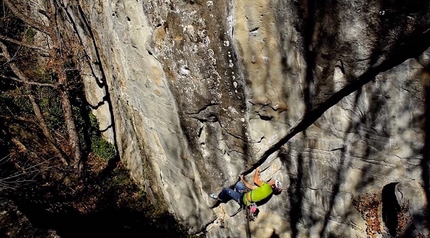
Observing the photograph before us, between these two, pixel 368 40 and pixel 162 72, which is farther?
pixel 162 72

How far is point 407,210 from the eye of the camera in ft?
23.0

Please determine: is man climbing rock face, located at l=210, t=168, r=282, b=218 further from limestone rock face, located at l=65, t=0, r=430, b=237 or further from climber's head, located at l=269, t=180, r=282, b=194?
limestone rock face, located at l=65, t=0, r=430, b=237

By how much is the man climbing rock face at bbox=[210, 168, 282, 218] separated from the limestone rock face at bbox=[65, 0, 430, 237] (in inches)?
7.2

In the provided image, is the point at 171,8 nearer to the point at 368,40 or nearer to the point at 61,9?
the point at 368,40

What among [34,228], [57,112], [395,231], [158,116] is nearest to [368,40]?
[395,231]

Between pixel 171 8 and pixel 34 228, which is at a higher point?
pixel 171 8

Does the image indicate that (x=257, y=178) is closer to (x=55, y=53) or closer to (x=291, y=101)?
(x=291, y=101)

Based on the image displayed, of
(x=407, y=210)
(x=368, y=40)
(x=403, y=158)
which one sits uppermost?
(x=368, y=40)

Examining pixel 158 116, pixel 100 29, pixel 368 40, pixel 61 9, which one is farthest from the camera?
pixel 61 9

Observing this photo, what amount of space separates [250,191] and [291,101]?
2830mm

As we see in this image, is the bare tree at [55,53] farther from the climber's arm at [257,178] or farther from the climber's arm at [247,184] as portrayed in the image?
the climber's arm at [257,178]

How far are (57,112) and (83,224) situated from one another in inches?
217

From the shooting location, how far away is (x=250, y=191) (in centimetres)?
927

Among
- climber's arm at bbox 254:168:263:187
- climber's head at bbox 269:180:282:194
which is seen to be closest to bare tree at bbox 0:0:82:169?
climber's arm at bbox 254:168:263:187
